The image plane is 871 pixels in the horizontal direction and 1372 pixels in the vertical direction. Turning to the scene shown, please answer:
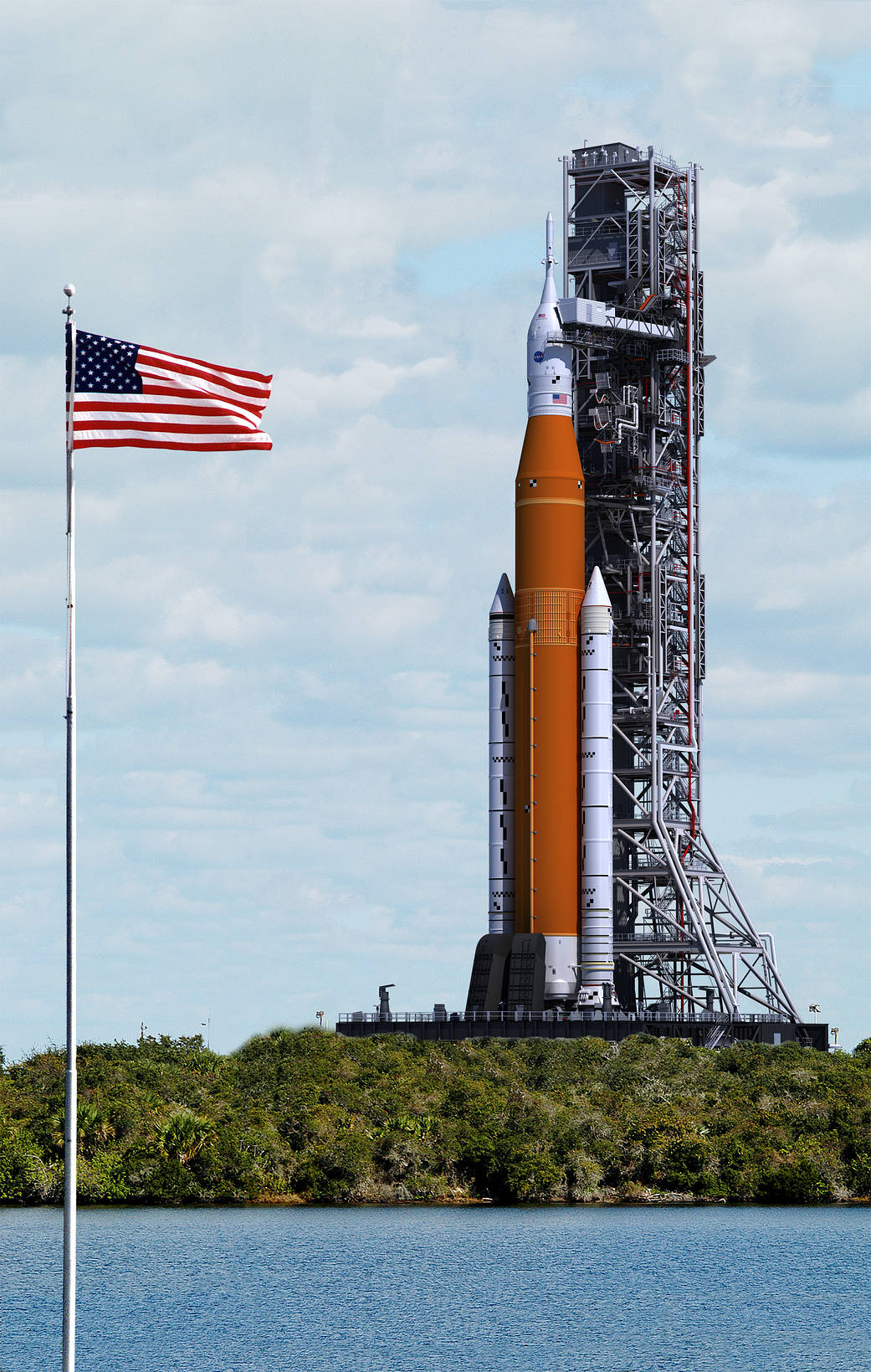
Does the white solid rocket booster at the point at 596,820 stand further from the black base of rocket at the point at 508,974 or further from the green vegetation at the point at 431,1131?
the green vegetation at the point at 431,1131

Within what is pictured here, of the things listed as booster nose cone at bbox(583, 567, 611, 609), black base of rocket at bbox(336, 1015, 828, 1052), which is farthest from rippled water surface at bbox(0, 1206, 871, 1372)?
booster nose cone at bbox(583, 567, 611, 609)

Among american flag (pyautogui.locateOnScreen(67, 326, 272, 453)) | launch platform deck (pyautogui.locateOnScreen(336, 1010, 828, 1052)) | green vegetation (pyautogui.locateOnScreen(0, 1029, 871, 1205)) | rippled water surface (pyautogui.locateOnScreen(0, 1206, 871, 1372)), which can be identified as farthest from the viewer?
launch platform deck (pyautogui.locateOnScreen(336, 1010, 828, 1052))

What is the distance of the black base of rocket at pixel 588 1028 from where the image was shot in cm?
9225

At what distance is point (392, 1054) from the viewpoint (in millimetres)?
87375

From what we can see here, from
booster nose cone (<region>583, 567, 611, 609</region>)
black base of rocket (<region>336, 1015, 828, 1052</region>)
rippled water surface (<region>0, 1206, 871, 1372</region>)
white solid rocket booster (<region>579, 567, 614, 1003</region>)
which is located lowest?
rippled water surface (<region>0, 1206, 871, 1372</region>)

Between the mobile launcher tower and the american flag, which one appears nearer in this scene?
the american flag

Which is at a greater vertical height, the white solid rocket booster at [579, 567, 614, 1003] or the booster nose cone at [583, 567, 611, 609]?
the booster nose cone at [583, 567, 611, 609]

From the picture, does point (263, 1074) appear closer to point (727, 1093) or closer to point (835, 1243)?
point (727, 1093)

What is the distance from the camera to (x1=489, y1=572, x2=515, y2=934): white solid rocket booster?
95562 millimetres

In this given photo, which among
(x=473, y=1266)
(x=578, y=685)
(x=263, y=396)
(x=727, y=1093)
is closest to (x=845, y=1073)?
(x=727, y=1093)

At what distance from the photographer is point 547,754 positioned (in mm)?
94250

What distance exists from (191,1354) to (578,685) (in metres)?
51.8

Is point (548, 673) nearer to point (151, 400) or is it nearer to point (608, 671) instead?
point (608, 671)

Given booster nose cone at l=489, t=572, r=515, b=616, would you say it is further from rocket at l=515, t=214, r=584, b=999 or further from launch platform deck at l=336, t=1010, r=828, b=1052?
launch platform deck at l=336, t=1010, r=828, b=1052
